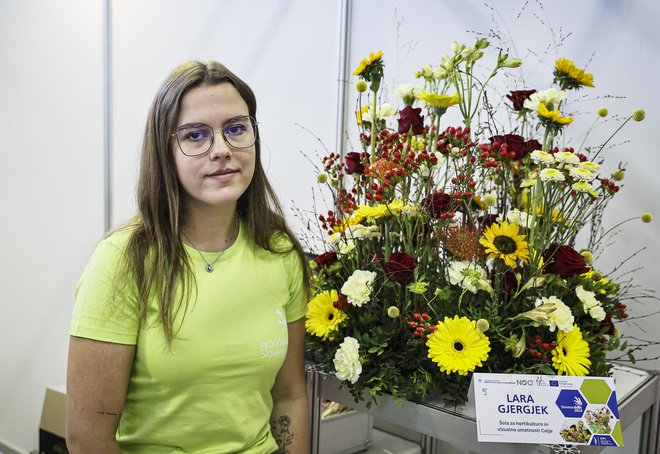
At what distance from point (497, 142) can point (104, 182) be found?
234 centimetres

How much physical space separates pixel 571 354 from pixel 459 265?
250 mm

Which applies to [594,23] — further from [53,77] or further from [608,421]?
[53,77]

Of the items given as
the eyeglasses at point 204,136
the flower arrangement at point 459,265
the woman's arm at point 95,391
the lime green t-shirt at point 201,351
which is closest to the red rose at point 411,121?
the flower arrangement at point 459,265

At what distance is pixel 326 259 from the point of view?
1358mm

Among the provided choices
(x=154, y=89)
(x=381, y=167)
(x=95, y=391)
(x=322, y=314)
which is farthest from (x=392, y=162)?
(x=154, y=89)

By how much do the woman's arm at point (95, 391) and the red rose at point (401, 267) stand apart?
0.49 m

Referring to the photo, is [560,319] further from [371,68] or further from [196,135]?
[196,135]

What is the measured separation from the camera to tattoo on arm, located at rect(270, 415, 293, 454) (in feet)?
4.72

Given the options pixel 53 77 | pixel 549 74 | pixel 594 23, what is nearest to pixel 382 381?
pixel 549 74

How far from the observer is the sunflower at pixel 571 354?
3.71 feet

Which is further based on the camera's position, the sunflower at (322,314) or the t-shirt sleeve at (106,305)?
the sunflower at (322,314)

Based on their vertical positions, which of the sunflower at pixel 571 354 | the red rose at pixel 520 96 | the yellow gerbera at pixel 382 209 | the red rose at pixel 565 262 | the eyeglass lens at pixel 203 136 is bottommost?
the sunflower at pixel 571 354

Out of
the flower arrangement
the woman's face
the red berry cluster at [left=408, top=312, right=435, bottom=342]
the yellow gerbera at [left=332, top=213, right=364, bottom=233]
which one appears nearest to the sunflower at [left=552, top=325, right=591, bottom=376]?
the flower arrangement

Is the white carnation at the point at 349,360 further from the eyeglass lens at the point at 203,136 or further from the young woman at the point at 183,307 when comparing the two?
the eyeglass lens at the point at 203,136
